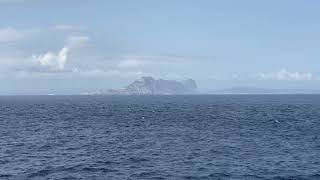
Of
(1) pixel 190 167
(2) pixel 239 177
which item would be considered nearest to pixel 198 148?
(1) pixel 190 167

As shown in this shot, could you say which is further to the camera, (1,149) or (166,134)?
(166,134)

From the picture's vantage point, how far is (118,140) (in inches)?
3590

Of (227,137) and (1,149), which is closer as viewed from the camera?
(1,149)

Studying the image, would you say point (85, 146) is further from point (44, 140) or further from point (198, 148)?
point (198, 148)

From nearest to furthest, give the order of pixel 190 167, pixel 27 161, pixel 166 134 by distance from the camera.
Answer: pixel 190 167
pixel 27 161
pixel 166 134

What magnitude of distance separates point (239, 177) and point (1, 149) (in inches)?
1692

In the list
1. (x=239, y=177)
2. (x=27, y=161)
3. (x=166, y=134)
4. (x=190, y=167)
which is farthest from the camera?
(x=166, y=134)

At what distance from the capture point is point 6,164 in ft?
213

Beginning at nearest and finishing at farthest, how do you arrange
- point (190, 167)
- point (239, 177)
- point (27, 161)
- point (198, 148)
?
1. point (239, 177)
2. point (190, 167)
3. point (27, 161)
4. point (198, 148)

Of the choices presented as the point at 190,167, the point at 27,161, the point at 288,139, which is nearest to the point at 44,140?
the point at 27,161

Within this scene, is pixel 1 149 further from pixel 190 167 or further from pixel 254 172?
pixel 254 172

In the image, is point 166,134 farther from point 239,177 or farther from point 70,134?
point 239,177

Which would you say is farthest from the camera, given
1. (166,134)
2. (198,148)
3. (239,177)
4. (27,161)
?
(166,134)

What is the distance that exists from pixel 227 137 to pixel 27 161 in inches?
1649
